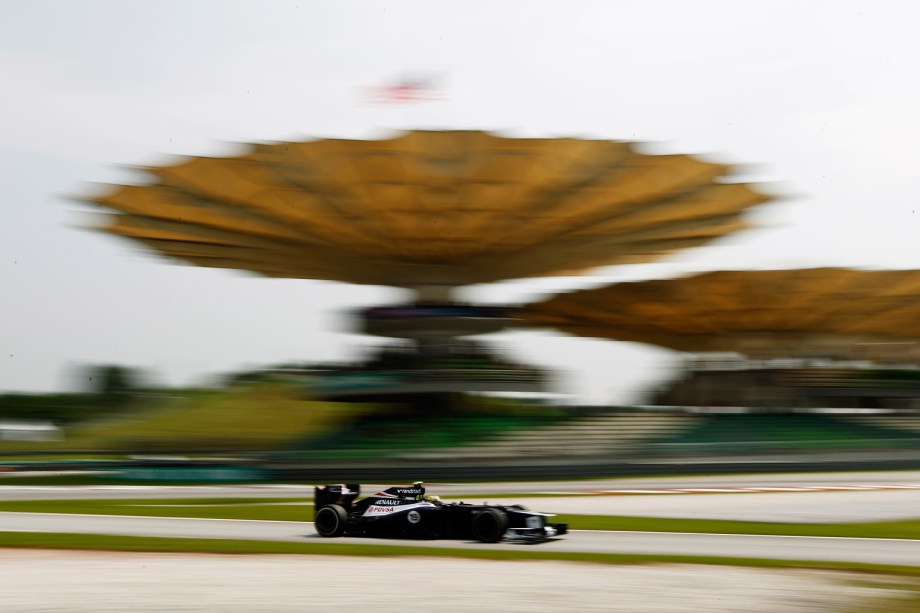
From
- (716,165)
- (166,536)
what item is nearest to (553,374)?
(716,165)

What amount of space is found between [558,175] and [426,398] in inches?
652

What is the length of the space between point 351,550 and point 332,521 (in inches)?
80.9

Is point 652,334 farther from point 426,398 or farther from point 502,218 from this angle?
point 502,218

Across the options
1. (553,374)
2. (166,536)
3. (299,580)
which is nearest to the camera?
(299,580)

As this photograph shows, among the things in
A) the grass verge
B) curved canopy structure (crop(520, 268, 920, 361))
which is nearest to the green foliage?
curved canopy structure (crop(520, 268, 920, 361))

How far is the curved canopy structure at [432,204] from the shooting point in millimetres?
39062

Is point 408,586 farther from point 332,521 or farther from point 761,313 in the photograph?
point 761,313

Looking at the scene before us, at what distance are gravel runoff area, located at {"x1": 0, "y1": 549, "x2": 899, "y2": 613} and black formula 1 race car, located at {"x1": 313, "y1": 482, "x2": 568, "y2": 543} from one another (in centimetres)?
242

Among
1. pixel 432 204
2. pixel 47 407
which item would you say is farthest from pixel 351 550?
pixel 47 407

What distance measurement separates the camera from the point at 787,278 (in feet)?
161

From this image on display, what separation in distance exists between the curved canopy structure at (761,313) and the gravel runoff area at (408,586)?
1496 inches

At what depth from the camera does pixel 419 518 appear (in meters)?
17.3

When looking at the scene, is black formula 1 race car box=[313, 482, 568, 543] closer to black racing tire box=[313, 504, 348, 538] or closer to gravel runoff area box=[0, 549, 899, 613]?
black racing tire box=[313, 504, 348, 538]

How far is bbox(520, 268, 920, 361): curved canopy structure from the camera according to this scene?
163 ft
